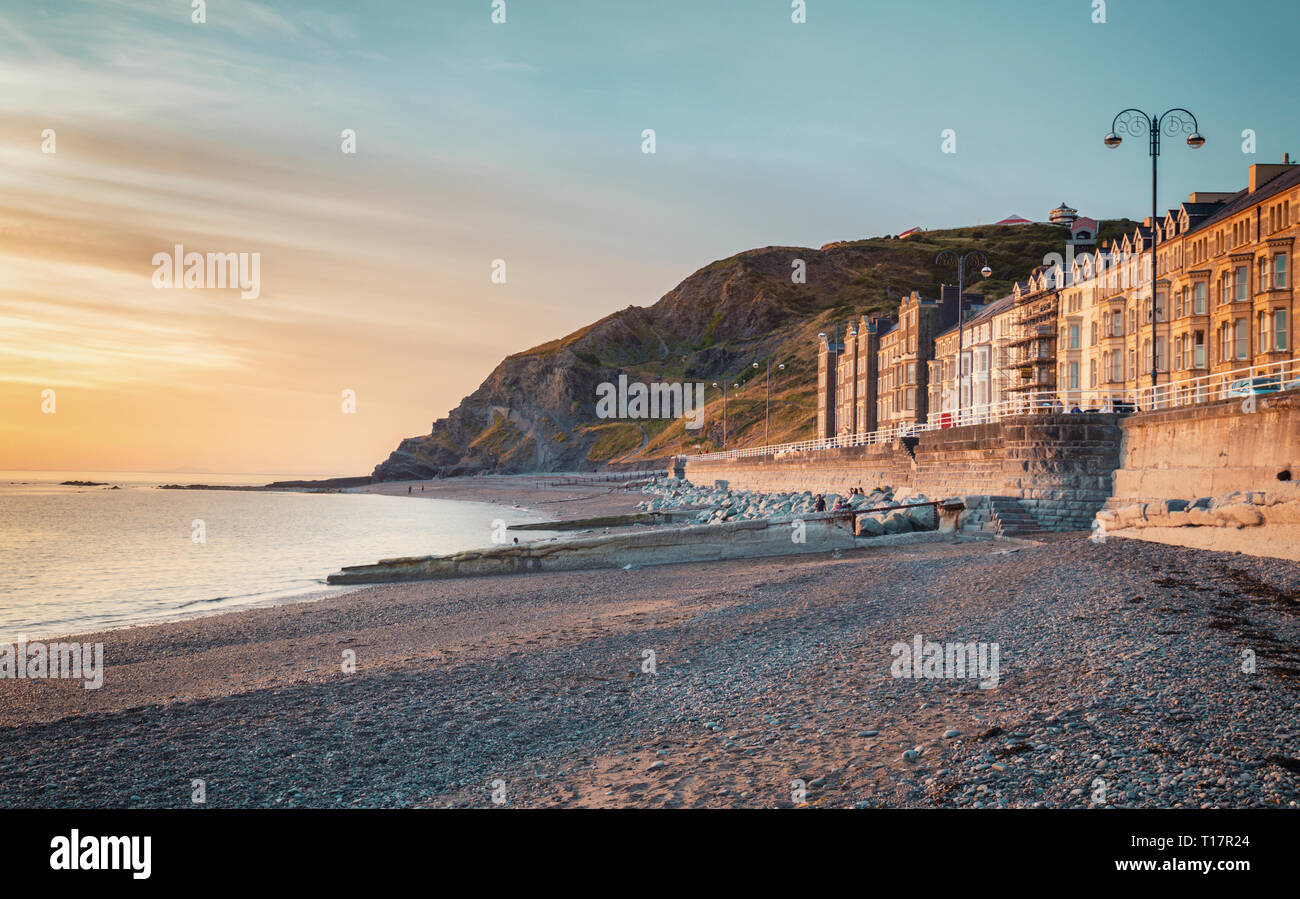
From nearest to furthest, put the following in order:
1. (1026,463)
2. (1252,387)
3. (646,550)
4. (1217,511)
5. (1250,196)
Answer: (1217,511), (1252,387), (1026,463), (646,550), (1250,196)

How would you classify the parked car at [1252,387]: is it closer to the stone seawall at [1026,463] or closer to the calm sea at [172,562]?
the stone seawall at [1026,463]

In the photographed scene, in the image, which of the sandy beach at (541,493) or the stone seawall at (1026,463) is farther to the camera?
the sandy beach at (541,493)

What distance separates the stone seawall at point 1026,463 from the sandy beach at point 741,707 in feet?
24.6

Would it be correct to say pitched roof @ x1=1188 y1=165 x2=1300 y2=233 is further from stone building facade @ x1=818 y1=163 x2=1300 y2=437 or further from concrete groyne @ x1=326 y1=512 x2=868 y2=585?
concrete groyne @ x1=326 y1=512 x2=868 y2=585

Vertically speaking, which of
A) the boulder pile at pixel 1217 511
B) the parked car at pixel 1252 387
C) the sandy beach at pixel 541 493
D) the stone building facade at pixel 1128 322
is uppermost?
the stone building facade at pixel 1128 322

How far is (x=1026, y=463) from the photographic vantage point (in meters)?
26.8

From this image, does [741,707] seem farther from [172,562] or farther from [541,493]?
[541,493]

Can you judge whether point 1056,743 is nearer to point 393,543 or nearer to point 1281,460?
point 1281,460

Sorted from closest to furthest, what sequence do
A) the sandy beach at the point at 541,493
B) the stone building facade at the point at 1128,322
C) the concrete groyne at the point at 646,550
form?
1. the concrete groyne at the point at 646,550
2. the stone building facade at the point at 1128,322
3. the sandy beach at the point at 541,493

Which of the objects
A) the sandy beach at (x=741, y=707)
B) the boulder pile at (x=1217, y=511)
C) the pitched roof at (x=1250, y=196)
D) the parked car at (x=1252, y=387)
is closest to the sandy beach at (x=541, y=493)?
the pitched roof at (x=1250, y=196)

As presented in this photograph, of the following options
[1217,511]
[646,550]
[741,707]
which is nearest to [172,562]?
[646,550]

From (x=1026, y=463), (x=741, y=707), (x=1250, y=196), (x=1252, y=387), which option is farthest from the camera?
(x=1250, y=196)

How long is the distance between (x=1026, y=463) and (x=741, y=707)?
20.7 metres

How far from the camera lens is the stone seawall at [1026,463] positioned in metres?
25.1
